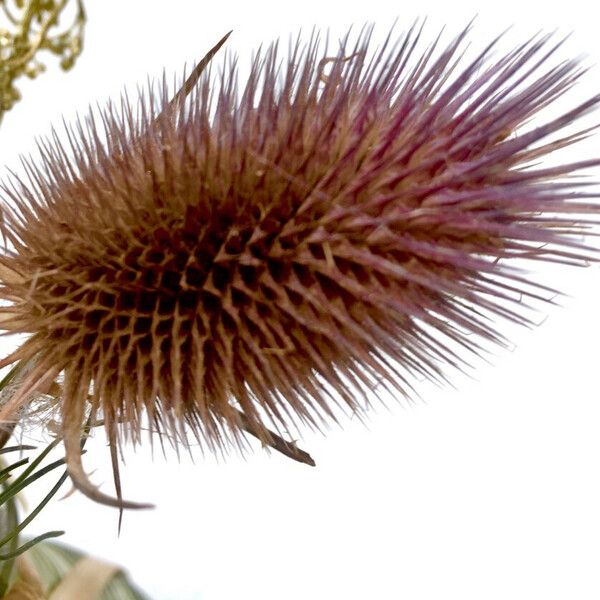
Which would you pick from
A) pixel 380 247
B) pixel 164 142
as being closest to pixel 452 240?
pixel 380 247

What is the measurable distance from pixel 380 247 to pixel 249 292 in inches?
3.4

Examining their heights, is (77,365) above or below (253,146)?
below

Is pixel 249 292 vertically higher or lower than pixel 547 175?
lower

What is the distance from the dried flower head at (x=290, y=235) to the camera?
0.53m

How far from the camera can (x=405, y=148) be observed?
0.53 m

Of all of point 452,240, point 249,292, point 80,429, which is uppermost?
point 452,240

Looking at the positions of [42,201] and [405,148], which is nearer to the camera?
[405,148]

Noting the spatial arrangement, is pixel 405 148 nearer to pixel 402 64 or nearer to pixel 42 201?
pixel 402 64

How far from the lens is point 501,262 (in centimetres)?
59

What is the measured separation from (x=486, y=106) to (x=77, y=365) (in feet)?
1.04

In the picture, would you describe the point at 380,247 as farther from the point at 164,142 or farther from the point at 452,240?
the point at 164,142

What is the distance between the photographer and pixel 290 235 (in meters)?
0.55

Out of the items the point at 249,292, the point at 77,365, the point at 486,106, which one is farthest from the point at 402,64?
the point at 77,365

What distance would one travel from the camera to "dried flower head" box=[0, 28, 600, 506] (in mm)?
534
